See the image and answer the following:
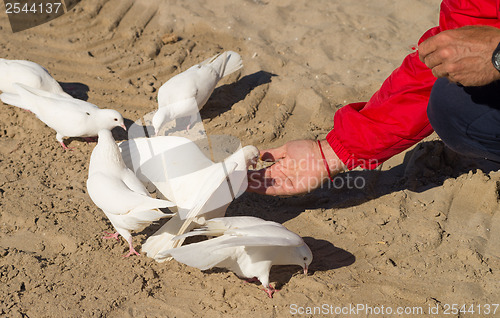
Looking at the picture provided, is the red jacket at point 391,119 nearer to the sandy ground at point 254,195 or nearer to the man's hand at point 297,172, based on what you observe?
the man's hand at point 297,172

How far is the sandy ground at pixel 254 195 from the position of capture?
2.75 meters

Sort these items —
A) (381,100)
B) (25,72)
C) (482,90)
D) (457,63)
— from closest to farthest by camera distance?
(457,63), (482,90), (381,100), (25,72)

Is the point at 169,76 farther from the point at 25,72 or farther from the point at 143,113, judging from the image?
the point at 25,72

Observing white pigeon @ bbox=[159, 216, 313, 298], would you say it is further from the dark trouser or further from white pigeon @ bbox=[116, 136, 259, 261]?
the dark trouser

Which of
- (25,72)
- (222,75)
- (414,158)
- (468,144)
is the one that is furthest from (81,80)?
(468,144)

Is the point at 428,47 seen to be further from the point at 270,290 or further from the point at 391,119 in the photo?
the point at 270,290

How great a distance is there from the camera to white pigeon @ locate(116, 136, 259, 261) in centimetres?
295

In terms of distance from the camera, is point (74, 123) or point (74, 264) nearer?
point (74, 264)

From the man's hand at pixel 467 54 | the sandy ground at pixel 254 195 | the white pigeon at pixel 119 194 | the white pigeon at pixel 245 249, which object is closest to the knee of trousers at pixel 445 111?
the man's hand at pixel 467 54

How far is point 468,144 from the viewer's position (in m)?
2.68

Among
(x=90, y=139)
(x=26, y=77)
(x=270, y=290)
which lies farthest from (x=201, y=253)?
(x=26, y=77)

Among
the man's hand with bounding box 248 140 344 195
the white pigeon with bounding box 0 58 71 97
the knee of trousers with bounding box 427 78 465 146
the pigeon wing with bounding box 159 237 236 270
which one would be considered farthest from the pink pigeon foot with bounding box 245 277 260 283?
the white pigeon with bounding box 0 58 71 97

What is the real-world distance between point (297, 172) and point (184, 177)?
76 centimetres

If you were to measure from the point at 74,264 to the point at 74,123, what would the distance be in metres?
1.38
